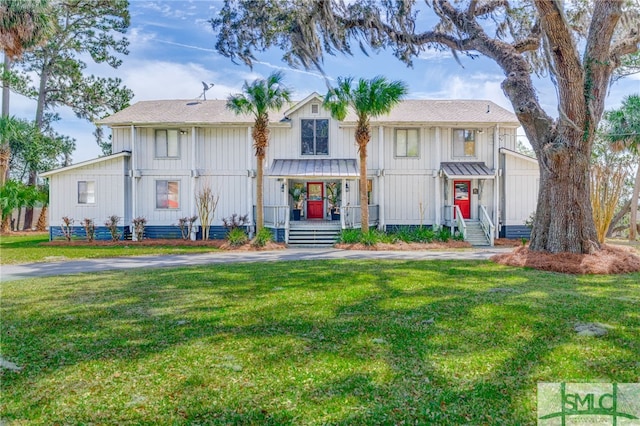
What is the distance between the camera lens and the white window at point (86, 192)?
19.4 meters

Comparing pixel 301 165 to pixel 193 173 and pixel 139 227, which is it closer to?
pixel 193 173

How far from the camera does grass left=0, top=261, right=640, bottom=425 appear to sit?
3.08 m

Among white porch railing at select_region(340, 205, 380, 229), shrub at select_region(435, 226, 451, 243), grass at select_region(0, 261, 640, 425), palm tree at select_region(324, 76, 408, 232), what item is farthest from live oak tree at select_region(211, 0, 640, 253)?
white porch railing at select_region(340, 205, 380, 229)

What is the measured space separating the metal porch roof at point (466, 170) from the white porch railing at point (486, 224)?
147cm

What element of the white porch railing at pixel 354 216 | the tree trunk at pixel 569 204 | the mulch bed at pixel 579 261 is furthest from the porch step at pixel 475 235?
the tree trunk at pixel 569 204

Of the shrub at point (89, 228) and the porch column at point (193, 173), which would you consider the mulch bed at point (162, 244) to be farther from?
the porch column at point (193, 173)

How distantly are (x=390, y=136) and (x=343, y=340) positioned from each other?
16286mm

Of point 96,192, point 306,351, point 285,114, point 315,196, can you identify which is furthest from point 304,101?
point 306,351

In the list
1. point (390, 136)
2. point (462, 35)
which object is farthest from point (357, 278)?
point (390, 136)

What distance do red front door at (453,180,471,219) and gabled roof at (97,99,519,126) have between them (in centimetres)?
291

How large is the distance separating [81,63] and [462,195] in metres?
27.0

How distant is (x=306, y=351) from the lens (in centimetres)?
420

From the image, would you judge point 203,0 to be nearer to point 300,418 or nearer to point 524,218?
point 300,418

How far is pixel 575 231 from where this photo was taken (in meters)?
10.7
